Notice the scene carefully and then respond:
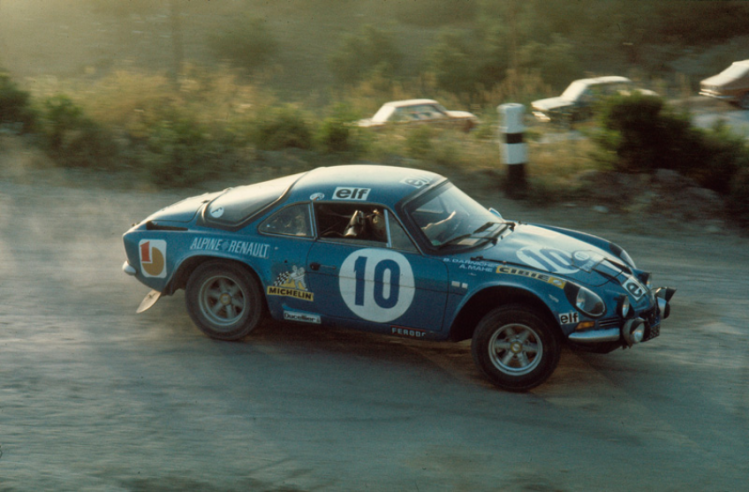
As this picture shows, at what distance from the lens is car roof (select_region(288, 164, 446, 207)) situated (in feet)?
19.5

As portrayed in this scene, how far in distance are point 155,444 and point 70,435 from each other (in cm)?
59

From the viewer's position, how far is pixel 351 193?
19.6 ft

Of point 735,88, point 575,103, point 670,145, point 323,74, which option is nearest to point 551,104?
point 575,103

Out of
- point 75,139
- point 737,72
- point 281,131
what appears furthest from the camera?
point 737,72

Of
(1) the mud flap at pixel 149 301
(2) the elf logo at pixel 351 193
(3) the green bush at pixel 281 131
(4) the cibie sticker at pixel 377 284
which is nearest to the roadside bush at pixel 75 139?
(3) the green bush at pixel 281 131

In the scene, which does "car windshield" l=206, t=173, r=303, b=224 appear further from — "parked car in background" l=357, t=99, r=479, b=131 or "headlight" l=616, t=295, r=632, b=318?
"parked car in background" l=357, t=99, r=479, b=131

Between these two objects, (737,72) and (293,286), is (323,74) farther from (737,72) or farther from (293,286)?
(293,286)

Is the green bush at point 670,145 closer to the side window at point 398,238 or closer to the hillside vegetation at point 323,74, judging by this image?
the hillside vegetation at point 323,74

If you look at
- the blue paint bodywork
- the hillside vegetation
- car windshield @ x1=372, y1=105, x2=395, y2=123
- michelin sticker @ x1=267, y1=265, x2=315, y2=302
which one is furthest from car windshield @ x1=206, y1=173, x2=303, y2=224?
car windshield @ x1=372, y1=105, x2=395, y2=123

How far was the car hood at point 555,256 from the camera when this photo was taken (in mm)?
5559

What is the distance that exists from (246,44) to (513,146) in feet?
94.5

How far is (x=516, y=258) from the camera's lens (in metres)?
5.61

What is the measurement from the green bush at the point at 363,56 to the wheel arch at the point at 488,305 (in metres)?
28.9

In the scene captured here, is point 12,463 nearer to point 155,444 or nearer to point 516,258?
point 155,444
